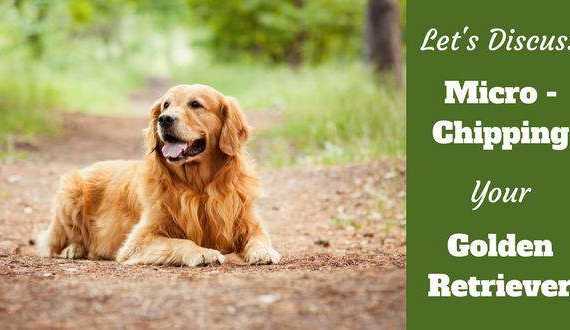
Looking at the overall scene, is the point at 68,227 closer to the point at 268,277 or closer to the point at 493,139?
the point at 268,277

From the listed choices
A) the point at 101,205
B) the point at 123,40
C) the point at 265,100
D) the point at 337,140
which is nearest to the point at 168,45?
the point at 123,40

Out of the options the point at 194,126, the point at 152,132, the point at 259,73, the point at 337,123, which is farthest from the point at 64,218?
the point at 259,73

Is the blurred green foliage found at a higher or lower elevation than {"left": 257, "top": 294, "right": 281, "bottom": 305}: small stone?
higher

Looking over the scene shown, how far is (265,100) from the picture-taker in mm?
16812

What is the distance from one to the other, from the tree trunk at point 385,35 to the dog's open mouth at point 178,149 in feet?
26.0

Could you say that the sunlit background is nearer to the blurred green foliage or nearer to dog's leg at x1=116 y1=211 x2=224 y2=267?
the blurred green foliage

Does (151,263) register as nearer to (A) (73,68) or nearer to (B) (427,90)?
(B) (427,90)

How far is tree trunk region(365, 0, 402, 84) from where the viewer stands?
12.7 meters

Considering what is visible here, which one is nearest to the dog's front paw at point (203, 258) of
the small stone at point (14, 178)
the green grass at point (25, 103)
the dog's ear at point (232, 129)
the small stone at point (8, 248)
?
the dog's ear at point (232, 129)

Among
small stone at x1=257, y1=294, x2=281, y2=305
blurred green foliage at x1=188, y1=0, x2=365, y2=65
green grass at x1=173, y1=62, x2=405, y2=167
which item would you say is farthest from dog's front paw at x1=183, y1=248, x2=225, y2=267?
blurred green foliage at x1=188, y1=0, x2=365, y2=65

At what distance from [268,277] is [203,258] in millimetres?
963

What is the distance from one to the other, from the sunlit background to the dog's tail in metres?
4.08

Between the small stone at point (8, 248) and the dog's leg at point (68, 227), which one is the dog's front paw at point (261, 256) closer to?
the dog's leg at point (68, 227)

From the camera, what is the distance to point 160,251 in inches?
193
